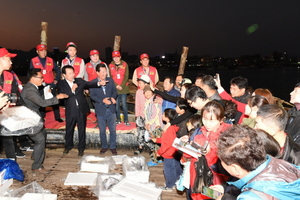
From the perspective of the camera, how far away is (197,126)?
284 centimetres

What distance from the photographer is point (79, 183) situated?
11.0 feet

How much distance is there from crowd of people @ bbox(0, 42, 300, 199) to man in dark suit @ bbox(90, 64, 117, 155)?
0.02 m

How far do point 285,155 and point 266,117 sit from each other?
37 centimetres

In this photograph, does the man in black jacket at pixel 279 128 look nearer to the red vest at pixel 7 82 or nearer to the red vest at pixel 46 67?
the red vest at pixel 7 82

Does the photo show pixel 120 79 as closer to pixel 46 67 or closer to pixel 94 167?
pixel 46 67

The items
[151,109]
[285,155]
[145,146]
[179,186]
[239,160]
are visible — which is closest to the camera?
[239,160]

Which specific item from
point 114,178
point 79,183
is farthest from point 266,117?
point 79,183

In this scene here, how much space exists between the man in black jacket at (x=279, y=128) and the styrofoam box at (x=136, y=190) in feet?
4.81

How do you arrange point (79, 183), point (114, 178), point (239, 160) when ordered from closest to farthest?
point (239, 160), point (114, 178), point (79, 183)

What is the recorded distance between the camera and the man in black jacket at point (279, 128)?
1.96 m

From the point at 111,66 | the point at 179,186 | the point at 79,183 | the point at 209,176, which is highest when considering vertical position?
the point at 111,66

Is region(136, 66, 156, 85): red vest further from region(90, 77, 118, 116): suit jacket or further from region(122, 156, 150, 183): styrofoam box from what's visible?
region(122, 156, 150, 183): styrofoam box

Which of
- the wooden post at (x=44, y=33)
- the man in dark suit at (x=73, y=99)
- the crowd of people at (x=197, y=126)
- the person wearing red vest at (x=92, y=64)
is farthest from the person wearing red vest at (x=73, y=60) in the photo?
the wooden post at (x=44, y=33)

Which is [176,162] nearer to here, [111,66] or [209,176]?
[209,176]
